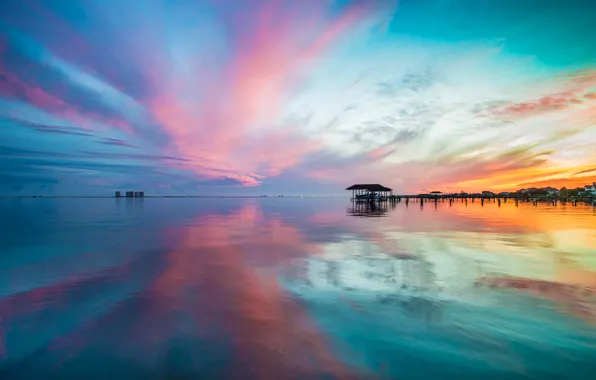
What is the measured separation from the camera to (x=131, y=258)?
54.2 ft

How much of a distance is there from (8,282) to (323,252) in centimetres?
1412

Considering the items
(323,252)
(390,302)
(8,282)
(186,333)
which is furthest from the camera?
(323,252)

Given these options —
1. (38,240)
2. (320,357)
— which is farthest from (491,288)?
(38,240)

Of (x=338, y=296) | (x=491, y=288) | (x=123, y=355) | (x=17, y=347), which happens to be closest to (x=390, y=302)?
(x=338, y=296)

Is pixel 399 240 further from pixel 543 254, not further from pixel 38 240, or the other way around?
pixel 38 240

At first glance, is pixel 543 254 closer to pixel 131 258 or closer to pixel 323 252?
pixel 323 252

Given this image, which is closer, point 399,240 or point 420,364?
point 420,364

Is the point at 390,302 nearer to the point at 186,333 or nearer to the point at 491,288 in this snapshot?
the point at 491,288

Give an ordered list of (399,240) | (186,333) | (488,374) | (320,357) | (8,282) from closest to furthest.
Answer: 1. (488,374)
2. (320,357)
3. (186,333)
4. (8,282)
5. (399,240)

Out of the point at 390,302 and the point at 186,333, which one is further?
the point at 390,302

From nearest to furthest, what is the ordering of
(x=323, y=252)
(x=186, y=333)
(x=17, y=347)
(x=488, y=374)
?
1. (x=488, y=374)
2. (x=17, y=347)
3. (x=186, y=333)
4. (x=323, y=252)

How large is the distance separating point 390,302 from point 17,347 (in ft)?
31.8

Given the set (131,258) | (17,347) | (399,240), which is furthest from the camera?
(399,240)

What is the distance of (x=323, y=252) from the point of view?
17828 mm
